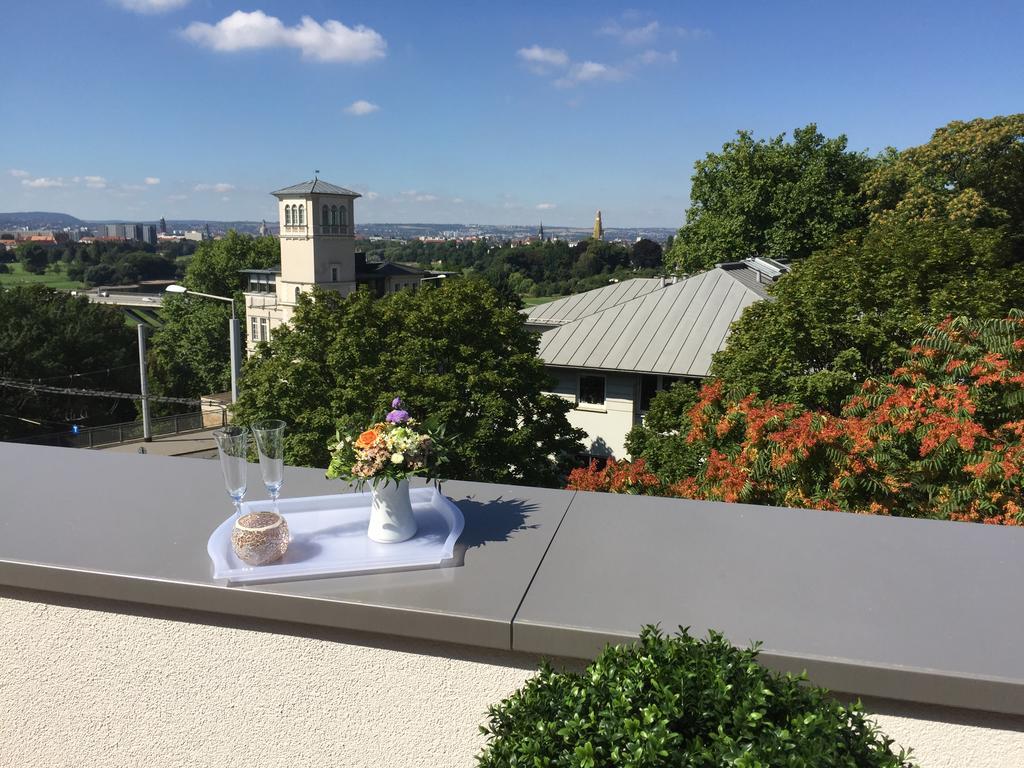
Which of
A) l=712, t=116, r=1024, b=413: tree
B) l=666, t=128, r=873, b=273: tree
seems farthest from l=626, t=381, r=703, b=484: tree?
l=666, t=128, r=873, b=273: tree

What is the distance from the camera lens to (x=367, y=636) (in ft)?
7.00

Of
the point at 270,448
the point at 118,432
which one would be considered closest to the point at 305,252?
the point at 118,432

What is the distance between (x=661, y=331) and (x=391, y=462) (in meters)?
19.4

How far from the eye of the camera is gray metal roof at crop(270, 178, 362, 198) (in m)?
66.0

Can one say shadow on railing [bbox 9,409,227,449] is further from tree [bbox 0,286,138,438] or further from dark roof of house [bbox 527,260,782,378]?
dark roof of house [bbox 527,260,782,378]

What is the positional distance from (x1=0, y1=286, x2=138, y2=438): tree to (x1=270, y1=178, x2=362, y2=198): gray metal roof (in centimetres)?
2183

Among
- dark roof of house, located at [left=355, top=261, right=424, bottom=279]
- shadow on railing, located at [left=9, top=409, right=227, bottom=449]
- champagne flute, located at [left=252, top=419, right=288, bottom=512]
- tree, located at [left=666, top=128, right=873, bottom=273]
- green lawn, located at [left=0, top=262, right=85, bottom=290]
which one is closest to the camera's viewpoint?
champagne flute, located at [left=252, top=419, right=288, bottom=512]

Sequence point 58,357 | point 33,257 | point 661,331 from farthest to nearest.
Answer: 1. point 33,257
2. point 58,357
3. point 661,331

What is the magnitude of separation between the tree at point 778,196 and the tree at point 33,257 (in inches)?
3211

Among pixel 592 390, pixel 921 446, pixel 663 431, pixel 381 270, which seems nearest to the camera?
pixel 921 446

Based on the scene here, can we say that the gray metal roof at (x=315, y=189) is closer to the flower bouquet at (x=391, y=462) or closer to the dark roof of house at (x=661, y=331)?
the dark roof of house at (x=661, y=331)

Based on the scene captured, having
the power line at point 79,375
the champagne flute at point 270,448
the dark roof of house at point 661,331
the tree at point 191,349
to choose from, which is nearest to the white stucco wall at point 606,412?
the dark roof of house at point 661,331

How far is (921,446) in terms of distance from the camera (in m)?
5.00

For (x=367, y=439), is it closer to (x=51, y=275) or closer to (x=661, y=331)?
(x=661, y=331)
